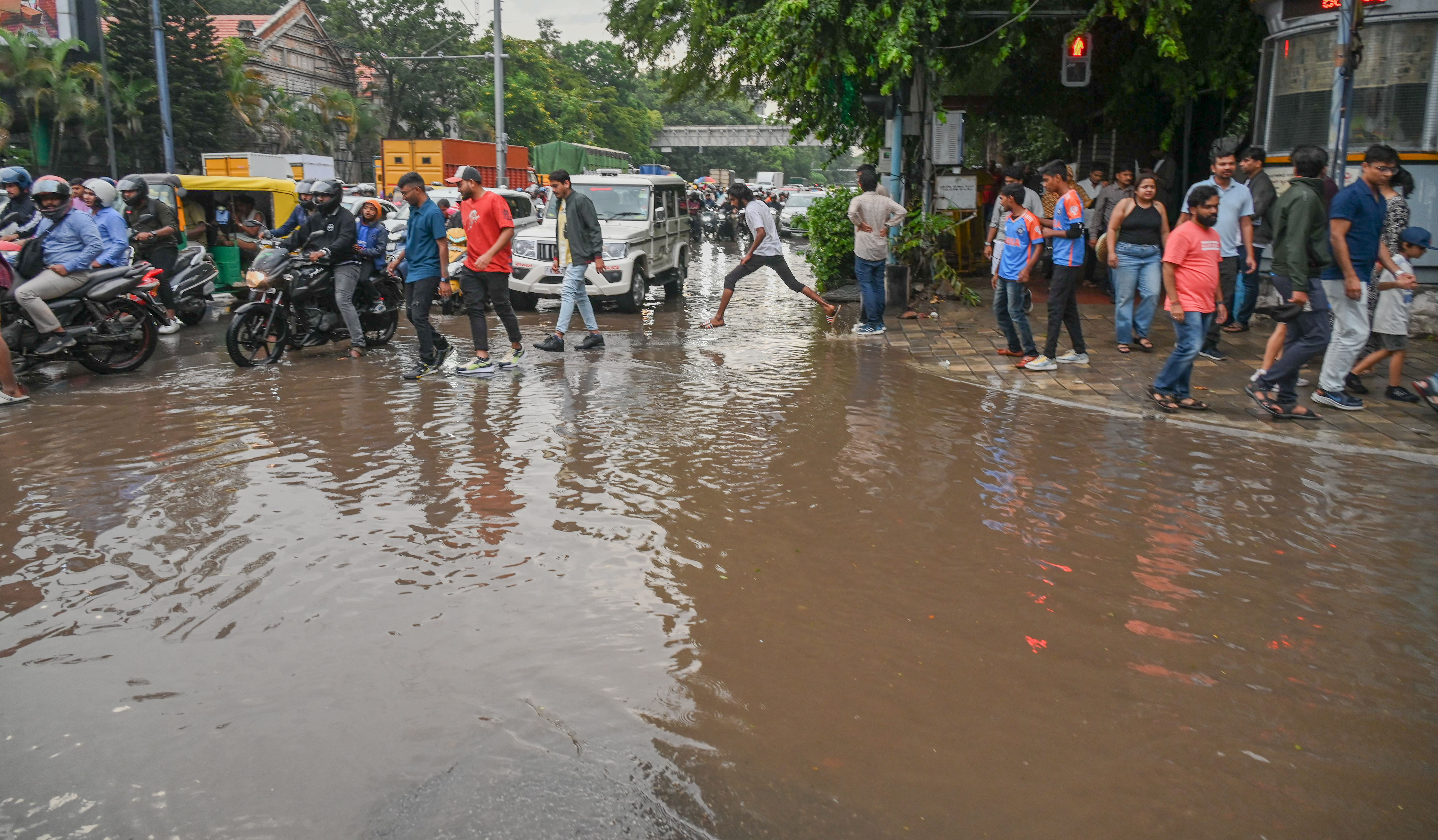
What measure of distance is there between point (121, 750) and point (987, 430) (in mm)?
5613

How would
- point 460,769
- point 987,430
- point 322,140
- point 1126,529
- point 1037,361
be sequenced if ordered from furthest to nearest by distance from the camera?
point 322,140 → point 1037,361 → point 987,430 → point 1126,529 → point 460,769

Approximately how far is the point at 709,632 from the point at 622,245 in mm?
10396

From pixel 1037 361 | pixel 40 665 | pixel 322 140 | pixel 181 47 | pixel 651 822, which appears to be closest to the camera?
pixel 651 822

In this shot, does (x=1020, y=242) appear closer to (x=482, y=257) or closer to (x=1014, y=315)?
(x=1014, y=315)

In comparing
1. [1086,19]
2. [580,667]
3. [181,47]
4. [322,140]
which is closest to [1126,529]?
[580,667]

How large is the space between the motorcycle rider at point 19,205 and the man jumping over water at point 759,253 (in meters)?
6.68

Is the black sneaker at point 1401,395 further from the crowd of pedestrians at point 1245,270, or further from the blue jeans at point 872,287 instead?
the blue jeans at point 872,287

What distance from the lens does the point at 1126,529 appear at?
5.39 meters

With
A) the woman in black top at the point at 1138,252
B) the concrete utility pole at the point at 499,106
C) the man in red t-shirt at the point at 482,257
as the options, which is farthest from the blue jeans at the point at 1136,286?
the concrete utility pole at the point at 499,106

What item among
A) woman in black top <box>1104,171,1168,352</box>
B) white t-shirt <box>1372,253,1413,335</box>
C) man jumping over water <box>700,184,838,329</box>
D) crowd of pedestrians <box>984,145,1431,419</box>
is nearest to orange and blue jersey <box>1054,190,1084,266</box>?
crowd of pedestrians <box>984,145,1431,419</box>

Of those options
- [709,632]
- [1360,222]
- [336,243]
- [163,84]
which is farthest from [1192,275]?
[163,84]

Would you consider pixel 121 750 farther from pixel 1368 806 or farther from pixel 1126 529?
pixel 1126 529

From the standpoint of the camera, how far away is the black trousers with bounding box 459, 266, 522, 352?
9.48m

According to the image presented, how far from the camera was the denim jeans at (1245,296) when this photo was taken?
10398mm
